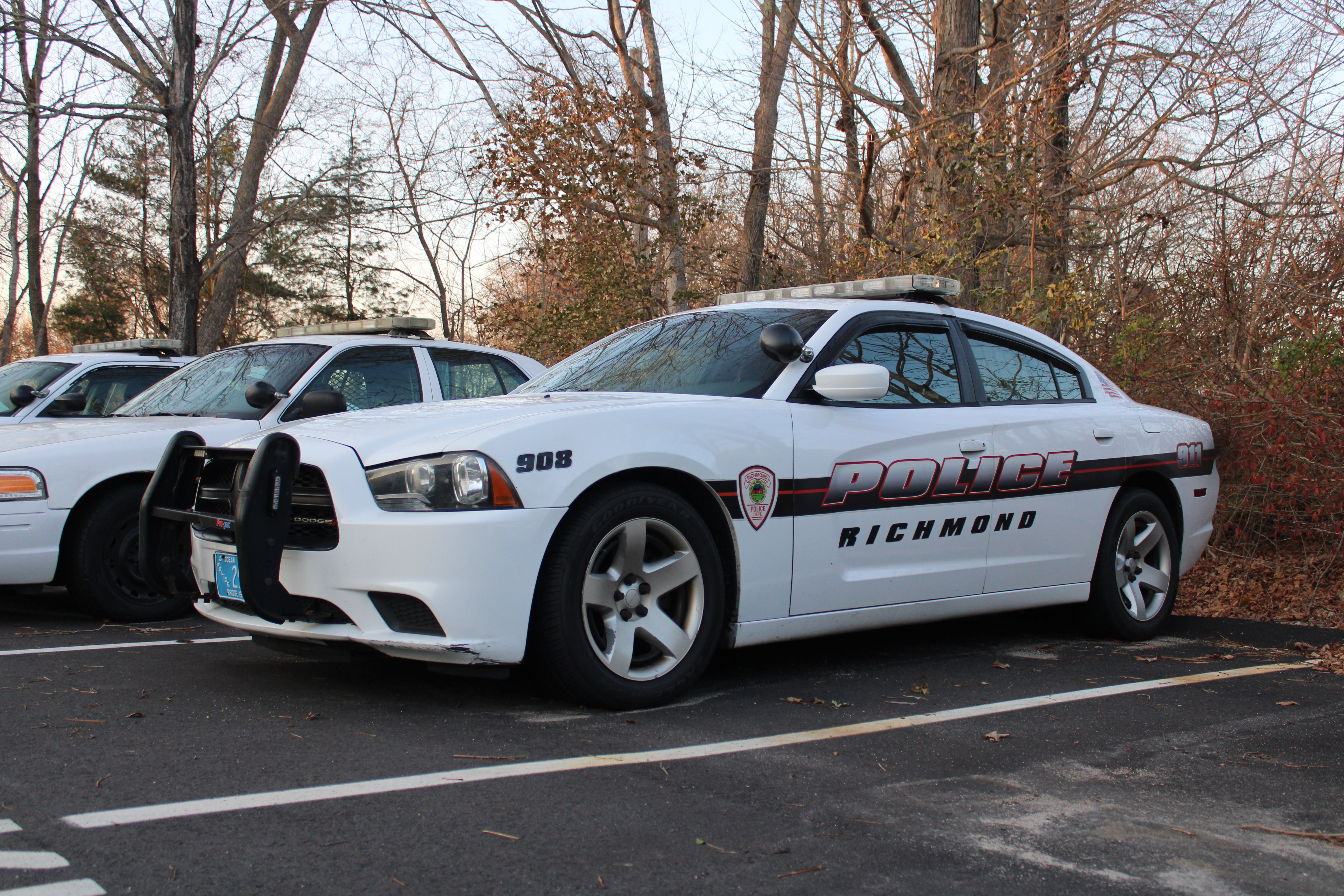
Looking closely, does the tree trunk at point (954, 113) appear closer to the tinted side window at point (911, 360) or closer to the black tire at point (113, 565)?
the tinted side window at point (911, 360)

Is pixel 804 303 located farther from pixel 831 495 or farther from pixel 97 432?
pixel 97 432

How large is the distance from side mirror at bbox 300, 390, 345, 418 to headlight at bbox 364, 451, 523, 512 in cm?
214

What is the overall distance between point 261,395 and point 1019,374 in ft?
13.6

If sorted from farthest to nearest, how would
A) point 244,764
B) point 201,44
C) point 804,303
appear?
point 201,44 → point 804,303 → point 244,764

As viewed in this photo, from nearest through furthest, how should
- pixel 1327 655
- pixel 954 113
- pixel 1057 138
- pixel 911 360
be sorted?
1. pixel 911 360
2. pixel 1327 655
3. pixel 954 113
4. pixel 1057 138

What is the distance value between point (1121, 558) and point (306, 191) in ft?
48.6

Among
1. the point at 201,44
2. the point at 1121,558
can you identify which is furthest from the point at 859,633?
the point at 201,44

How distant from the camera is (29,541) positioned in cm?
595

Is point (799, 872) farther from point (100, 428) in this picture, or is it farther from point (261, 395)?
point (100, 428)

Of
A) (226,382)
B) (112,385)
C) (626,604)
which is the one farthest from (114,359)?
(626,604)

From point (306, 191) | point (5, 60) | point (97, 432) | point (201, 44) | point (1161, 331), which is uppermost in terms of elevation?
point (5, 60)

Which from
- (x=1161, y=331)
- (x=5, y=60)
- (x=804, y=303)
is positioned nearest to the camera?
(x=804, y=303)

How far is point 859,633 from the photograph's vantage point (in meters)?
6.05

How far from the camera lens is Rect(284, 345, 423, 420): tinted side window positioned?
7285mm
